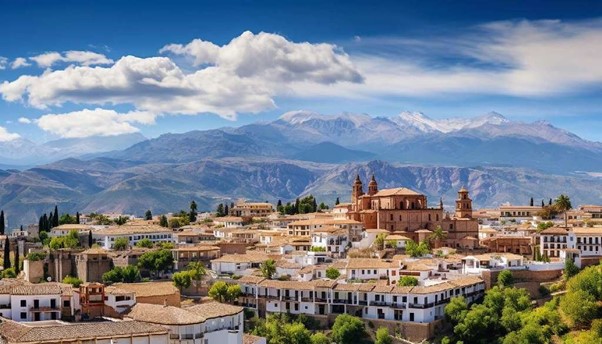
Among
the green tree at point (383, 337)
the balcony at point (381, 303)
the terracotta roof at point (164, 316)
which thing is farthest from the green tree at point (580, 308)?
the terracotta roof at point (164, 316)

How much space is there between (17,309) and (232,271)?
24763mm

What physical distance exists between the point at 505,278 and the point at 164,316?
28960 mm

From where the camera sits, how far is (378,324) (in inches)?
2311

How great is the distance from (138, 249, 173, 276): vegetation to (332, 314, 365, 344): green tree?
17.6m

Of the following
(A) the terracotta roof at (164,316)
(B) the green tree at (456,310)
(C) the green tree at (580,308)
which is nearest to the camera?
(A) the terracotta roof at (164,316)

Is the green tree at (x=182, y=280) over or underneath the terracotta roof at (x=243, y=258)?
underneath

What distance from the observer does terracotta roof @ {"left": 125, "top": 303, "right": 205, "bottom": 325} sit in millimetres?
44188

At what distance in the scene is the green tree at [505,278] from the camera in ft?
205

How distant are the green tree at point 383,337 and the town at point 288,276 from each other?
15 centimetres

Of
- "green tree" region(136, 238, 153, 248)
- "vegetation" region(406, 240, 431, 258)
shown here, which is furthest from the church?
"green tree" region(136, 238, 153, 248)

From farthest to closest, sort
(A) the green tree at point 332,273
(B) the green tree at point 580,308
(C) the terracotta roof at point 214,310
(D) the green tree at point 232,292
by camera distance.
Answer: (A) the green tree at point 332,273
(D) the green tree at point 232,292
(B) the green tree at point 580,308
(C) the terracotta roof at point 214,310

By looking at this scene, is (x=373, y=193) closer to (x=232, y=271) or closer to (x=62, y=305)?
(x=232, y=271)

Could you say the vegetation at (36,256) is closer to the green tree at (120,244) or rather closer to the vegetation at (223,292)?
the green tree at (120,244)

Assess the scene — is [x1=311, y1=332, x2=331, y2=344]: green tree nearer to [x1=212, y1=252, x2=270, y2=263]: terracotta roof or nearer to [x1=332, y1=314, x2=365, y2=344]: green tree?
[x1=332, y1=314, x2=365, y2=344]: green tree
